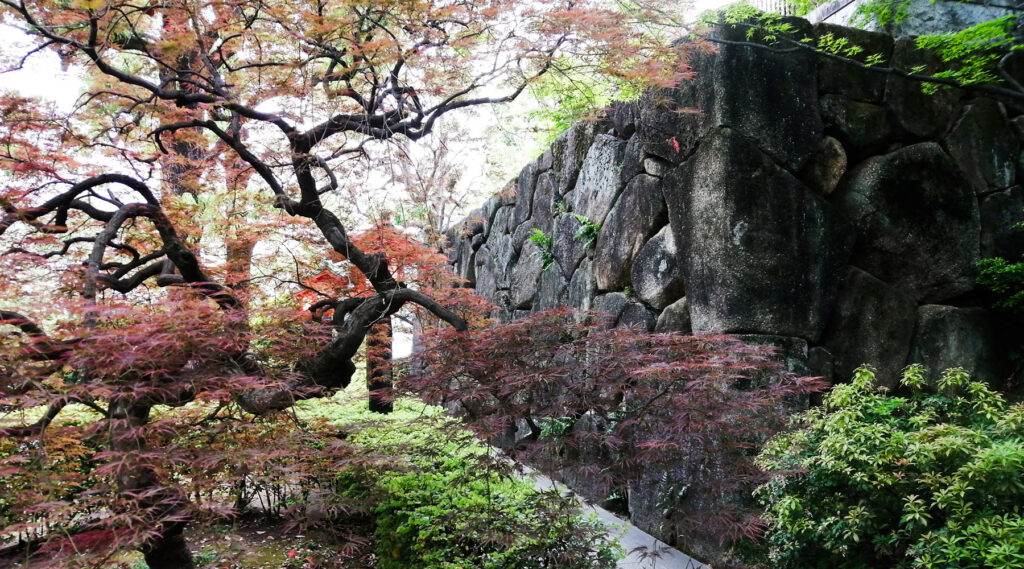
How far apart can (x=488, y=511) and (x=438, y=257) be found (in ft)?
11.2

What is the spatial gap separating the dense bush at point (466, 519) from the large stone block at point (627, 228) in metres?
2.14

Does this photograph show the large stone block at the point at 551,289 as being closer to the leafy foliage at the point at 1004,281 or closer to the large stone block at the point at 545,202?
the large stone block at the point at 545,202

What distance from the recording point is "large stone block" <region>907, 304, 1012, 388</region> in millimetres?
4191

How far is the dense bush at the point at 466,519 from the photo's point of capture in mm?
2758

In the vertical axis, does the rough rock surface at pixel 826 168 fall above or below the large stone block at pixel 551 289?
above

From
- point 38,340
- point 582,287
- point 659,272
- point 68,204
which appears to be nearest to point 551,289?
point 582,287

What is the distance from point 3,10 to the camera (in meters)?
4.00

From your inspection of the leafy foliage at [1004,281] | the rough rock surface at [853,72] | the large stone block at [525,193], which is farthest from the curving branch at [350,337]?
the leafy foliage at [1004,281]

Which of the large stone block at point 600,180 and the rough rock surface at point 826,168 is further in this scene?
the large stone block at point 600,180

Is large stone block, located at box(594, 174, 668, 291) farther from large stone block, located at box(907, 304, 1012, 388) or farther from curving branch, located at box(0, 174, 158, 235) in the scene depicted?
curving branch, located at box(0, 174, 158, 235)

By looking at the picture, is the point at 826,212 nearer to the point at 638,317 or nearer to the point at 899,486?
the point at 638,317

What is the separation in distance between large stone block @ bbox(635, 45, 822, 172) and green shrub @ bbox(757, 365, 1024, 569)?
1.79m

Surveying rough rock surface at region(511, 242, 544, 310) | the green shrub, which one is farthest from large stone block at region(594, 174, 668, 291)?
the green shrub

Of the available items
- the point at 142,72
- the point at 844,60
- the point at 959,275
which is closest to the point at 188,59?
the point at 142,72
